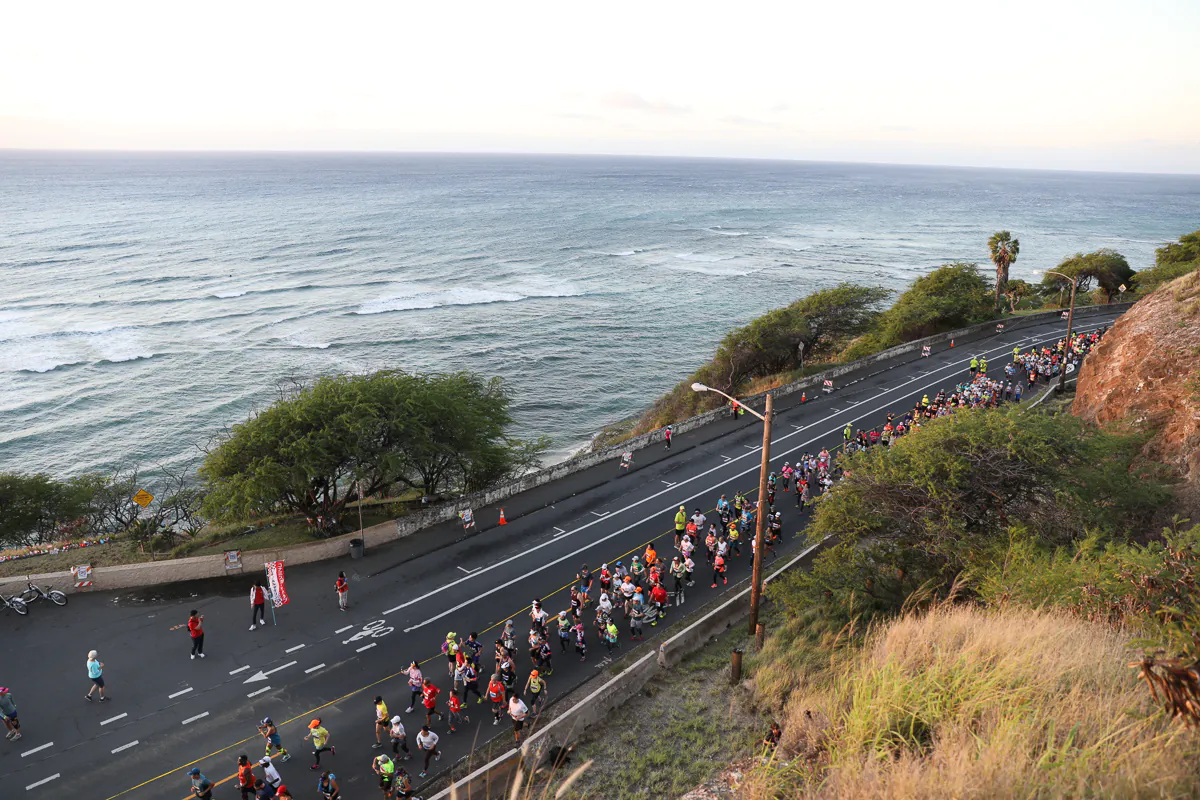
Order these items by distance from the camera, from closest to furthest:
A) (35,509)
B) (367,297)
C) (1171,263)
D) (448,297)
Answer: (35,509) < (1171,263) < (367,297) < (448,297)

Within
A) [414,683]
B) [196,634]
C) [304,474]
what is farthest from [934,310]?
[196,634]

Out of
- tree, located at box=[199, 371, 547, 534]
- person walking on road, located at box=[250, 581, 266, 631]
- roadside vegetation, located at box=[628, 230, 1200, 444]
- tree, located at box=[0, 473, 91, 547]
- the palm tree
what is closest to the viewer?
person walking on road, located at box=[250, 581, 266, 631]

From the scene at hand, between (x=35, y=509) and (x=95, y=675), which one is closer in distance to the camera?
(x=95, y=675)

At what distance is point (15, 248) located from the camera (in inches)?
3834

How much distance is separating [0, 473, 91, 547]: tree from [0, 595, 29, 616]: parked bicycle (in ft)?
46.1

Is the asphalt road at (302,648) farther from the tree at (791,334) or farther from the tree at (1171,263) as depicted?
the tree at (1171,263)

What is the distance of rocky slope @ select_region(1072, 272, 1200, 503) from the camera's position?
73.2 ft

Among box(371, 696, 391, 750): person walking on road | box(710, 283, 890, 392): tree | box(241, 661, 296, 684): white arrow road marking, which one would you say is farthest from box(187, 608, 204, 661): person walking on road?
box(710, 283, 890, 392): tree

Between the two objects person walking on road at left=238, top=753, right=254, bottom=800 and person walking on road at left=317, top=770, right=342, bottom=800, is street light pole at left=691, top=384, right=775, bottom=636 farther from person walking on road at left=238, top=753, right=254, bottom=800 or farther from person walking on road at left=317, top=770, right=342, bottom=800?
person walking on road at left=238, top=753, right=254, bottom=800

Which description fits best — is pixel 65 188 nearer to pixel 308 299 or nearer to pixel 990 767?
pixel 308 299

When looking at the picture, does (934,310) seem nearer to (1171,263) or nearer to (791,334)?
(791,334)

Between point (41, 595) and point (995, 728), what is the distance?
2422 cm

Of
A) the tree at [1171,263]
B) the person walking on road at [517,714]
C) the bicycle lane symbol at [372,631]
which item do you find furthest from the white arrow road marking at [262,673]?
the tree at [1171,263]

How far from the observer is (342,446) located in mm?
24156
